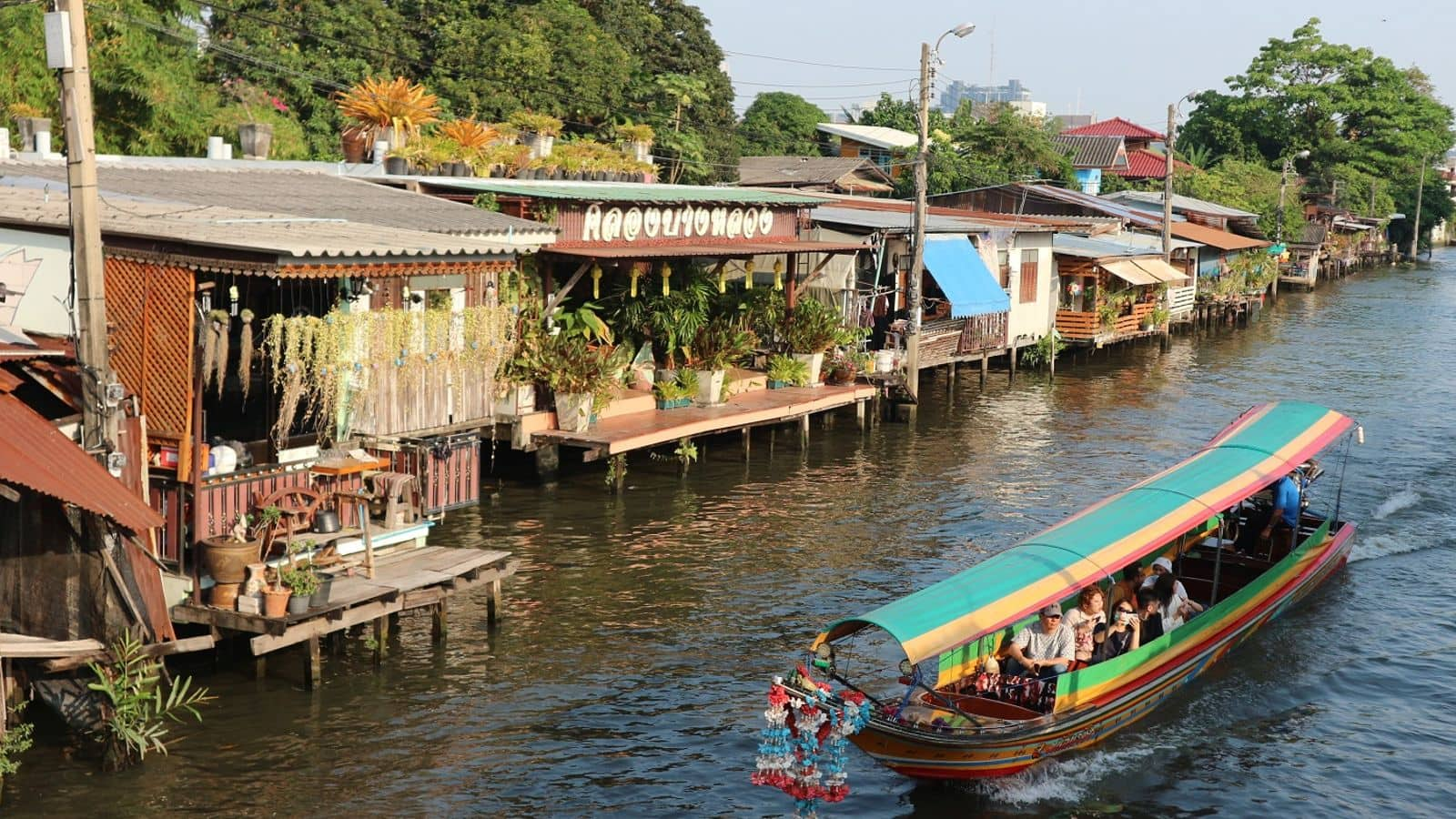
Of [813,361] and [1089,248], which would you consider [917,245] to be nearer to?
[813,361]

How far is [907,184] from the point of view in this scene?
68.8 meters

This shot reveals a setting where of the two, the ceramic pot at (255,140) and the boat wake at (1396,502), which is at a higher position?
the ceramic pot at (255,140)

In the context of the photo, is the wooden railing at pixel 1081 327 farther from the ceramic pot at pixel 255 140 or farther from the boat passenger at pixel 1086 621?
the boat passenger at pixel 1086 621

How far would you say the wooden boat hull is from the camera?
13.8 meters

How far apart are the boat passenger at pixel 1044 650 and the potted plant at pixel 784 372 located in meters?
14.9

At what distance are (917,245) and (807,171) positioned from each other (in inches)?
1197

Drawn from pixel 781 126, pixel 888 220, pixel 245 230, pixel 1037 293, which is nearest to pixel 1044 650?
pixel 245 230

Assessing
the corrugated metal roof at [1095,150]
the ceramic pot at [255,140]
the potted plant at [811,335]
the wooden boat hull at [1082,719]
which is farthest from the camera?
the corrugated metal roof at [1095,150]

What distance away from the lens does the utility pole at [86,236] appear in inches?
504

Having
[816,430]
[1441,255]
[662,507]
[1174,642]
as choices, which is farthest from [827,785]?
[1441,255]

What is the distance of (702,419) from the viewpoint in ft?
84.7

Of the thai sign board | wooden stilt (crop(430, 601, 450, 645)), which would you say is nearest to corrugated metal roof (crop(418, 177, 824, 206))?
the thai sign board

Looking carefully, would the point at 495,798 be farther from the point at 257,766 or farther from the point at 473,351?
the point at 473,351


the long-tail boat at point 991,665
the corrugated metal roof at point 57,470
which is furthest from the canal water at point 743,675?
the corrugated metal roof at point 57,470
